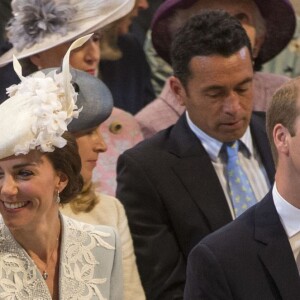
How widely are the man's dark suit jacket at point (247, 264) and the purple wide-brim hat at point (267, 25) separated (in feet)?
5.10

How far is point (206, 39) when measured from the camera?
400 cm

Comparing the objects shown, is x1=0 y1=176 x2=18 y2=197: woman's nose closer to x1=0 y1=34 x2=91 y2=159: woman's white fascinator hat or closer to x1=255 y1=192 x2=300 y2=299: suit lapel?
x1=0 y1=34 x2=91 y2=159: woman's white fascinator hat

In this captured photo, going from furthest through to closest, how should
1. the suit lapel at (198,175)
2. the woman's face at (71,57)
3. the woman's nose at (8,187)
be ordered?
the woman's face at (71,57)
the suit lapel at (198,175)
the woman's nose at (8,187)

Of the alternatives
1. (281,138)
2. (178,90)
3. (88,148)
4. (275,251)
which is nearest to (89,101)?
(88,148)

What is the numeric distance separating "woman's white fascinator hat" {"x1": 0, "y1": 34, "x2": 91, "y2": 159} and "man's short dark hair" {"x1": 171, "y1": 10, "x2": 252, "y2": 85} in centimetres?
77

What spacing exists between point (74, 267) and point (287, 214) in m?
0.65

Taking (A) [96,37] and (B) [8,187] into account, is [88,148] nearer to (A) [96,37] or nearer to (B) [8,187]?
(B) [8,187]

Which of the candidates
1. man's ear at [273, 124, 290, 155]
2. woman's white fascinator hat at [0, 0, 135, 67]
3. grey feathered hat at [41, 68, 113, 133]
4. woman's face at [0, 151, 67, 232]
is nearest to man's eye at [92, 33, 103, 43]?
woman's white fascinator hat at [0, 0, 135, 67]

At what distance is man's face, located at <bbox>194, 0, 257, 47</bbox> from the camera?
4.48m

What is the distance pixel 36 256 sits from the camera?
332 cm

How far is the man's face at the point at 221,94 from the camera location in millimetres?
3924

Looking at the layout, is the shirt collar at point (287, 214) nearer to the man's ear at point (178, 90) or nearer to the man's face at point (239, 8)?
the man's ear at point (178, 90)

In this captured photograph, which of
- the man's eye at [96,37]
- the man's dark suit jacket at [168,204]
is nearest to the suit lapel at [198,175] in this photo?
the man's dark suit jacket at [168,204]

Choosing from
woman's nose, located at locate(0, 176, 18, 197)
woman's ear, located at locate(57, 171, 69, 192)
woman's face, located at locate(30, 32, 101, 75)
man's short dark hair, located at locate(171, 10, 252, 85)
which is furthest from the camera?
woman's face, located at locate(30, 32, 101, 75)
